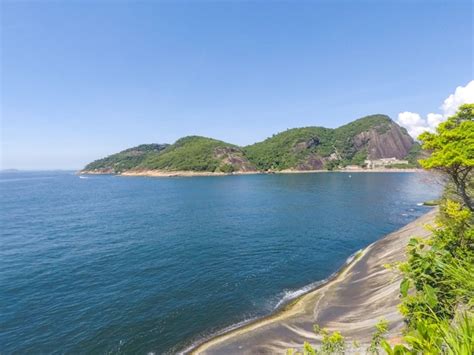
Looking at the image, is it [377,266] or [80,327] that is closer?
[80,327]

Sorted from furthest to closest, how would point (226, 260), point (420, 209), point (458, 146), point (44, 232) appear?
1. point (420, 209)
2. point (44, 232)
3. point (226, 260)
4. point (458, 146)

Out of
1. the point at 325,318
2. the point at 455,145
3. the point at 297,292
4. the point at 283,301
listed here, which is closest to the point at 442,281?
the point at 455,145

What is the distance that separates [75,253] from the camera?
37875 millimetres

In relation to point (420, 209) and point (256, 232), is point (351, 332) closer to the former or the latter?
point (256, 232)

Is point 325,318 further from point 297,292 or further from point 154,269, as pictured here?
point 154,269

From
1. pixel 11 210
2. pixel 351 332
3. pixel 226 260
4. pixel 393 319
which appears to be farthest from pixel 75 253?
pixel 11 210

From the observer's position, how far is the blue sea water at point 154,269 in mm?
21723

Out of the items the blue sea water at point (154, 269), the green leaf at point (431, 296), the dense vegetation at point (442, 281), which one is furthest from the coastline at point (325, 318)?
the green leaf at point (431, 296)

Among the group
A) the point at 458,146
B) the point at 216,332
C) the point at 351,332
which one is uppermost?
the point at 458,146

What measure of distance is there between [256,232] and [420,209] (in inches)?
2043

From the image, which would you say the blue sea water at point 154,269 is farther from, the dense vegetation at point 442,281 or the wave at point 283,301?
the dense vegetation at point 442,281

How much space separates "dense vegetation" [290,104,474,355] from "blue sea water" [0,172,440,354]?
47.7 feet

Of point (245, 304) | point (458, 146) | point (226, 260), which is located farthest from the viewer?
point (226, 260)

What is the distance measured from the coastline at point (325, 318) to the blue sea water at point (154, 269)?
182cm
